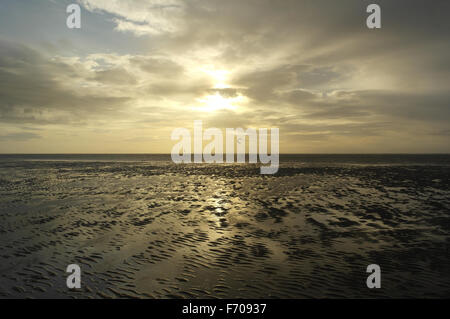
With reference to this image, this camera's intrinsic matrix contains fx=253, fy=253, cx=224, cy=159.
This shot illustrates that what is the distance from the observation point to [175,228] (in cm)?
1461

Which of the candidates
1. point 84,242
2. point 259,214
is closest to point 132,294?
point 84,242

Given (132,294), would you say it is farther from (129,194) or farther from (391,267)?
(129,194)

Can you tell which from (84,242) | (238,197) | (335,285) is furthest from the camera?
(238,197)

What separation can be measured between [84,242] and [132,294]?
6094mm

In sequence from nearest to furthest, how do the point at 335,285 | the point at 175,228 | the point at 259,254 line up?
the point at 335,285 < the point at 259,254 < the point at 175,228

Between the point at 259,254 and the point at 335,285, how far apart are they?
3.34 meters

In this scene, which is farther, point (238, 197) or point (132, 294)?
point (238, 197)

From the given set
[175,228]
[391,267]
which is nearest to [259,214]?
[175,228]

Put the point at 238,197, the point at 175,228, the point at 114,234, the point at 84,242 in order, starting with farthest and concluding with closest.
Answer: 1. the point at 238,197
2. the point at 175,228
3. the point at 114,234
4. the point at 84,242
